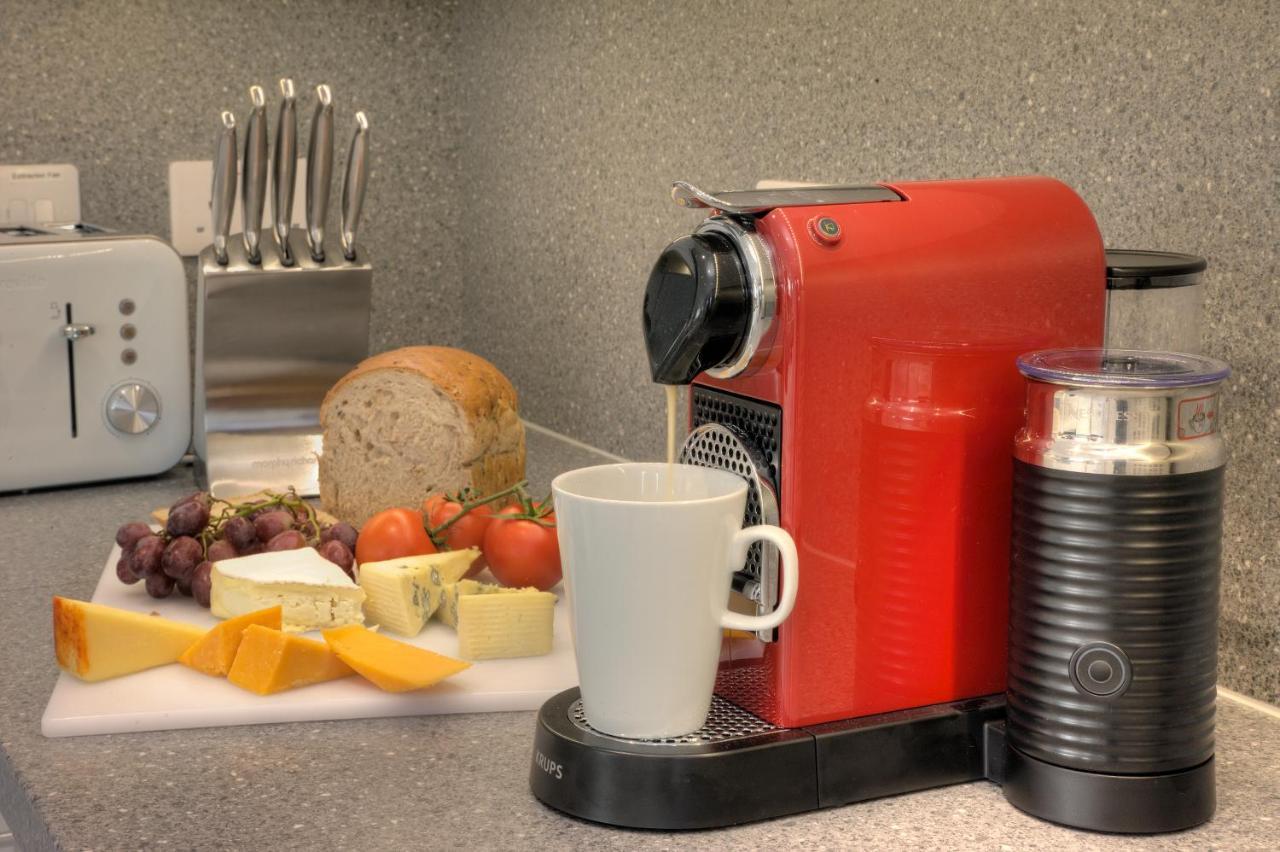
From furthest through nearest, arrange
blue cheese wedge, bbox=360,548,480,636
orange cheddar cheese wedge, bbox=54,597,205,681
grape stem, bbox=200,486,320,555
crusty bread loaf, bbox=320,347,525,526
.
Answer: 1. crusty bread loaf, bbox=320,347,525,526
2. grape stem, bbox=200,486,320,555
3. blue cheese wedge, bbox=360,548,480,636
4. orange cheddar cheese wedge, bbox=54,597,205,681

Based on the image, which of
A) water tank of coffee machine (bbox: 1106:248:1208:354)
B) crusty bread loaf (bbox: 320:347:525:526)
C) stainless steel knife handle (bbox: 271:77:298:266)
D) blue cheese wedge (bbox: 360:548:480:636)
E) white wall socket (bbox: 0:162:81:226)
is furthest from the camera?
white wall socket (bbox: 0:162:81:226)

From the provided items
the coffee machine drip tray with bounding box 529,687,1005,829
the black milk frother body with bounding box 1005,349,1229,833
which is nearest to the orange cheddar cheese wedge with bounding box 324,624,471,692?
the coffee machine drip tray with bounding box 529,687,1005,829

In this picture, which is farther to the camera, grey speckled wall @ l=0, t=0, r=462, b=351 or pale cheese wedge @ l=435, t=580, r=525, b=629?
grey speckled wall @ l=0, t=0, r=462, b=351

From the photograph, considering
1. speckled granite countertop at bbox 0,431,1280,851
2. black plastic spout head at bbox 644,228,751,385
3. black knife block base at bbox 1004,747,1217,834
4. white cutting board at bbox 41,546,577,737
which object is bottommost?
speckled granite countertop at bbox 0,431,1280,851

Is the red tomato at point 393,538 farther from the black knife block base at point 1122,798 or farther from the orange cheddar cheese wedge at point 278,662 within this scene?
the black knife block base at point 1122,798

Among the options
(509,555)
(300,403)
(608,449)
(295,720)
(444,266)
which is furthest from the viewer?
(444,266)

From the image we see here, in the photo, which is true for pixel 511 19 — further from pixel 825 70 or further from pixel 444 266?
pixel 825 70

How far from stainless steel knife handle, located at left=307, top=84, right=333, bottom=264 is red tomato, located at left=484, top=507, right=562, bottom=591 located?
458 millimetres

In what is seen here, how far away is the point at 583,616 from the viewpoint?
0.65m

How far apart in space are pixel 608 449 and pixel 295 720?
71 centimetres

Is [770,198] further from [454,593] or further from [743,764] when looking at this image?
[454,593]

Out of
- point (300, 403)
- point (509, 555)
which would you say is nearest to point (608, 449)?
point (300, 403)

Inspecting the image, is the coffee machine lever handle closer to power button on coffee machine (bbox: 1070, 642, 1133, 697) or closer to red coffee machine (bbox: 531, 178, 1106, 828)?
red coffee machine (bbox: 531, 178, 1106, 828)

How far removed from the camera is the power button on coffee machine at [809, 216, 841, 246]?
0.64 m
